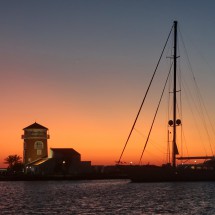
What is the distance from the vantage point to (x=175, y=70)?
8562cm

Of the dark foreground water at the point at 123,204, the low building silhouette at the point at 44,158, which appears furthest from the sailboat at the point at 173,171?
the low building silhouette at the point at 44,158

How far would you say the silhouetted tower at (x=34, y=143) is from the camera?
5221 inches

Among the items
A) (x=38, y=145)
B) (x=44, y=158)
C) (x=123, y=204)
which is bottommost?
(x=123, y=204)

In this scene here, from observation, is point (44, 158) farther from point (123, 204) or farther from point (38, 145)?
point (123, 204)

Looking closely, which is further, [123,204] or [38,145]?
[38,145]

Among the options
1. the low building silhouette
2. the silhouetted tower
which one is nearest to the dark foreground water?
the low building silhouette

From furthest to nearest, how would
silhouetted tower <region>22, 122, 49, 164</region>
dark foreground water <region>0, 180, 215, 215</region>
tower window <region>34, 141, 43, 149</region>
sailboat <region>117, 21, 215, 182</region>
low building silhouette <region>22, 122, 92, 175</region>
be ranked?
tower window <region>34, 141, 43, 149</region> → silhouetted tower <region>22, 122, 49, 164</region> → low building silhouette <region>22, 122, 92, 175</region> → sailboat <region>117, 21, 215, 182</region> → dark foreground water <region>0, 180, 215, 215</region>

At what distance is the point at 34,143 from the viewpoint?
5261 inches

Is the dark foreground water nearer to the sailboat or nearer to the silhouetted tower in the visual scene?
the sailboat

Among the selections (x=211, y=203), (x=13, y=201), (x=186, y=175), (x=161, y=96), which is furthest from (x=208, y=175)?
(x=13, y=201)

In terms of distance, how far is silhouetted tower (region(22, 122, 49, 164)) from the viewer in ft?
435

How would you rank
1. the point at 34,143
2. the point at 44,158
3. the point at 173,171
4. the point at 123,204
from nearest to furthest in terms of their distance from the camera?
the point at 123,204
the point at 173,171
the point at 44,158
the point at 34,143

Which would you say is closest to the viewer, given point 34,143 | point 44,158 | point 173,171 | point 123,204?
point 123,204

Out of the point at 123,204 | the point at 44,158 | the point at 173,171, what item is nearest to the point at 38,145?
the point at 44,158
